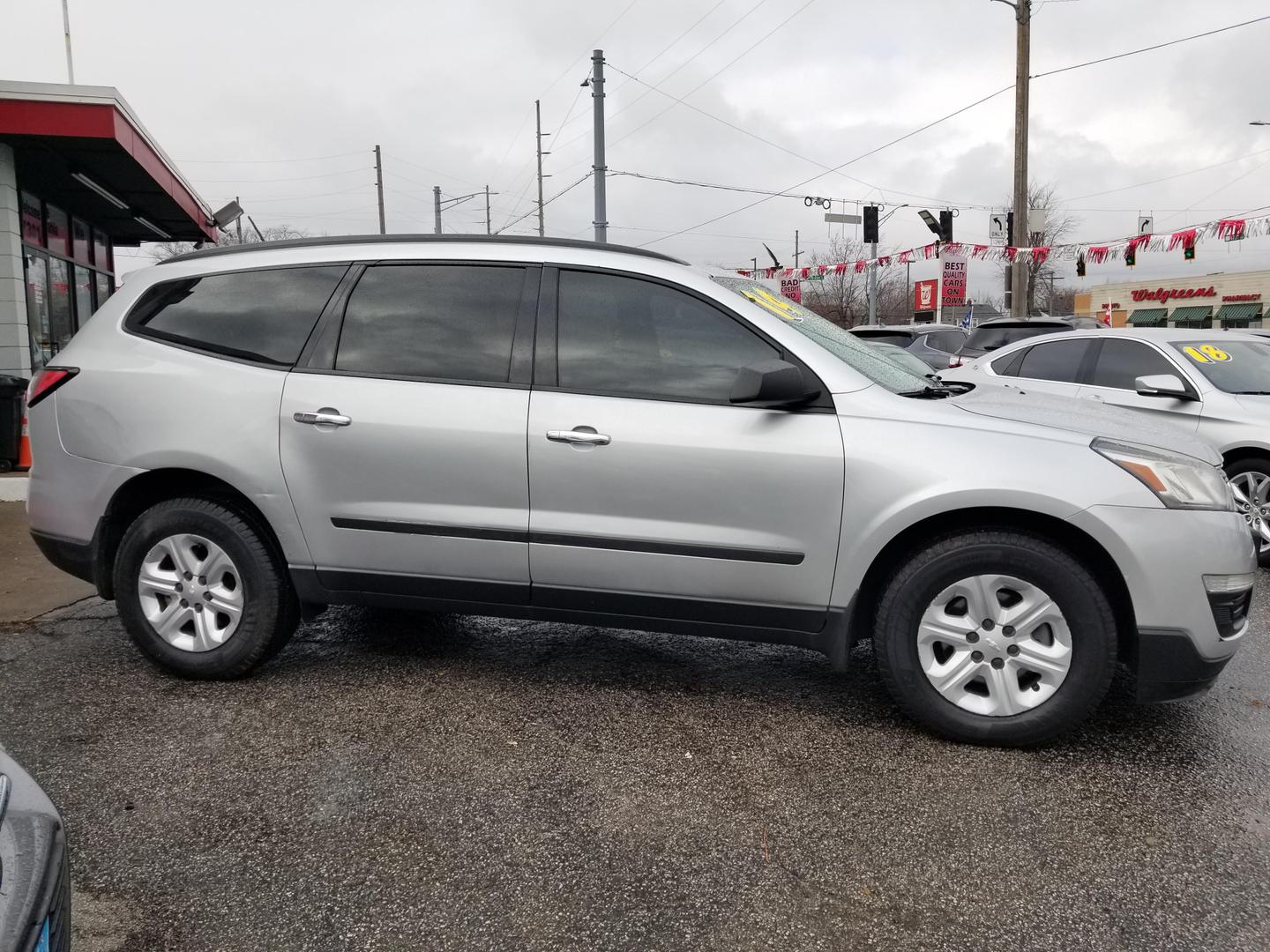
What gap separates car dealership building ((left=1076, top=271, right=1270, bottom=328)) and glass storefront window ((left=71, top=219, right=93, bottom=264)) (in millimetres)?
50632

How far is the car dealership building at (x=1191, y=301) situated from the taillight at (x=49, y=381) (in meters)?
56.5

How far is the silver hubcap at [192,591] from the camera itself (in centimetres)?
400

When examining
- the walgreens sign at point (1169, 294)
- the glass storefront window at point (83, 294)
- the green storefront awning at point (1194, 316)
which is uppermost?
the walgreens sign at point (1169, 294)

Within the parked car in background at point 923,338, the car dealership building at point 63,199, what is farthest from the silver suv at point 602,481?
the parked car in background at point 923,338

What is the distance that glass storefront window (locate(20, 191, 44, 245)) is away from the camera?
39.1 ft

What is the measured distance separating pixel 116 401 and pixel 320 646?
4.72ft

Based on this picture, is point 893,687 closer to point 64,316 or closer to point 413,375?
point 413,375

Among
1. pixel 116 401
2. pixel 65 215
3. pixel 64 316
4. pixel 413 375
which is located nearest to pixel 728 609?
pixel 413 375

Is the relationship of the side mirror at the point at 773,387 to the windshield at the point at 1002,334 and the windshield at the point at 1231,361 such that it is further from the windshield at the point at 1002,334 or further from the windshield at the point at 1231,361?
the windshield at the point at 1002,334

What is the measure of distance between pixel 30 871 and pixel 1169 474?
3343 millimetres

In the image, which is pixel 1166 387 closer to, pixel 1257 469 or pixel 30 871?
pixel 1257 469

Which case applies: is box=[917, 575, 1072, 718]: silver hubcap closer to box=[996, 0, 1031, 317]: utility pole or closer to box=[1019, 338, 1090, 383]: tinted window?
box=[1019, 338, 1090, 383]: tinted window

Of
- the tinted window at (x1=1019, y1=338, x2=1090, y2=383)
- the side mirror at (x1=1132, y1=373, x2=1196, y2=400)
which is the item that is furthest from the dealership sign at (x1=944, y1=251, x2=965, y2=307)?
the side mirror at (x1=1132, y1=373, x2=1196, y2=400)

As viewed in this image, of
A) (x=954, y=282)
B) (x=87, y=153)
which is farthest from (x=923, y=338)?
(x=954, y=282)
